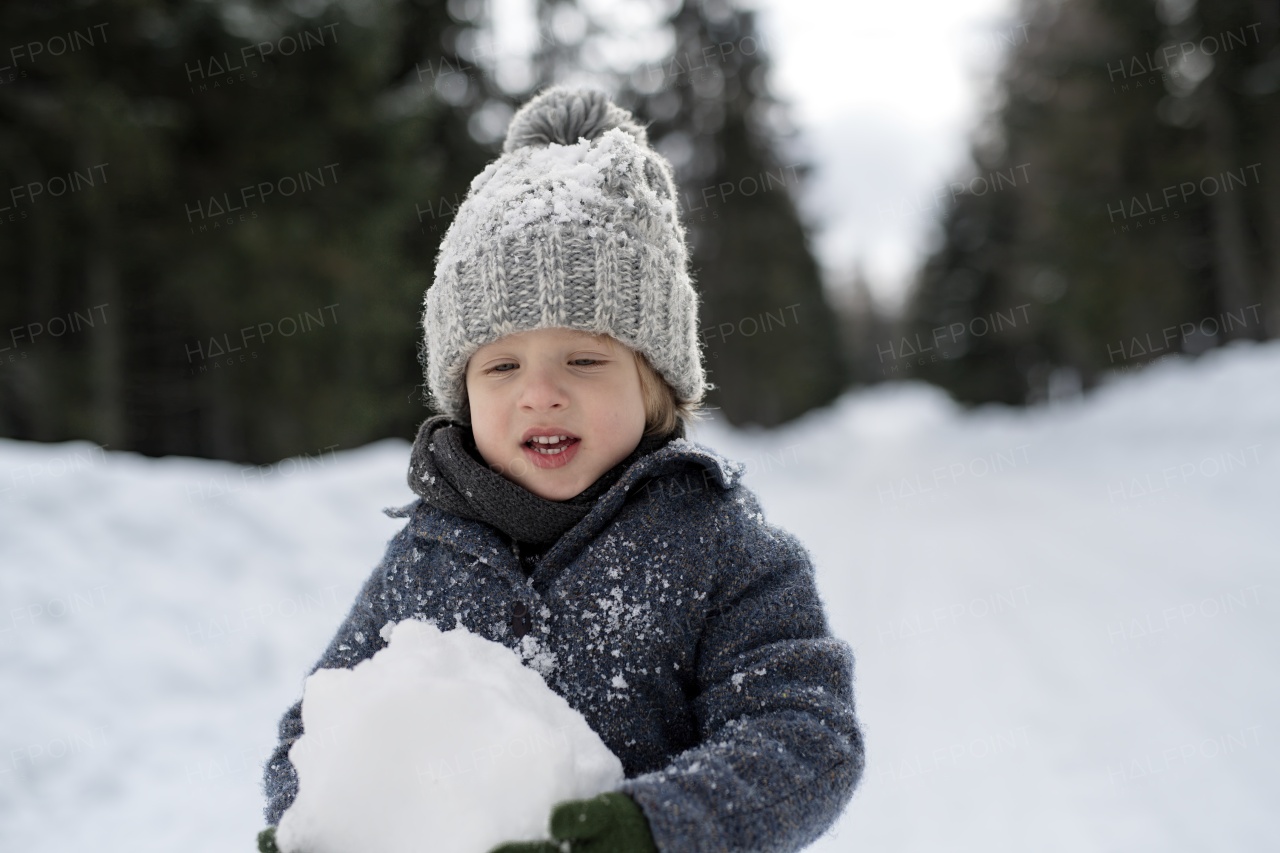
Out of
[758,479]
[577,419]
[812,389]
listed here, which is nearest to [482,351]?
[577,419]

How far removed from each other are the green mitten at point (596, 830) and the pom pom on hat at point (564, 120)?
1541 millimetres

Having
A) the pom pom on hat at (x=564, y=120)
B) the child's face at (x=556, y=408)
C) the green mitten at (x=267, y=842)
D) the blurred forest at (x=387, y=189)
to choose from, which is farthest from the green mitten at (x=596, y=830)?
the blurred forest at (x=387, y=189)

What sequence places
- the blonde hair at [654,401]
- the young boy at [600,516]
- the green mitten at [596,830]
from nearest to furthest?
the green mitten at [596,830] < the young boy at [600,516] < the blonde hair at [654,401]

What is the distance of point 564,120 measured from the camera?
222 cm

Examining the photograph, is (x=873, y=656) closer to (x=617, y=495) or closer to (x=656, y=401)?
(x=656, y=401)

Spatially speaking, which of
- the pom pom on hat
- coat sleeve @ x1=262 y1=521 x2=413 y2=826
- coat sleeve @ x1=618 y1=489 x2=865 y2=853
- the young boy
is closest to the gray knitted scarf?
the young boy

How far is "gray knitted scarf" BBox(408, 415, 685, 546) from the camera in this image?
182cm

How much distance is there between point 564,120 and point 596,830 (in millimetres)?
1650

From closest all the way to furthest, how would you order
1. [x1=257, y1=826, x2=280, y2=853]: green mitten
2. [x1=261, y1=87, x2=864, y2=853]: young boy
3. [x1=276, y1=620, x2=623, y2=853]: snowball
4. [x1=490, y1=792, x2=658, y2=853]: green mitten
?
[x1=490, y1=792, x2=658, y2=853]: green mitten, [x1=276, y1=620, x2=623, y2=853]: snowball, [x1=257, y1=826, x2=280, y2=853]: green mitten, [x1=261, y1=87, x2=864, y2=853]: young boy

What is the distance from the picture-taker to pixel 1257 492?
7.46 m

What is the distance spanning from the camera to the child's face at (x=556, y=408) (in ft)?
5.89

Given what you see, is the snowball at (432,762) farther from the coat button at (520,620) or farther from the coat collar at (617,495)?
the coat collar at (617,495)

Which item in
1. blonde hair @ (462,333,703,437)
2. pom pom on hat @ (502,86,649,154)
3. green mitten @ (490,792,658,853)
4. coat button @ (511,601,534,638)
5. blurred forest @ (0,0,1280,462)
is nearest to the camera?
green mitten @ (490,792,658,853)

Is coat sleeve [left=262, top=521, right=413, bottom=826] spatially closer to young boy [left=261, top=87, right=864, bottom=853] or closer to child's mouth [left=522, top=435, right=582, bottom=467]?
young boy [left=261, top=87, right=864, bottom=853]
